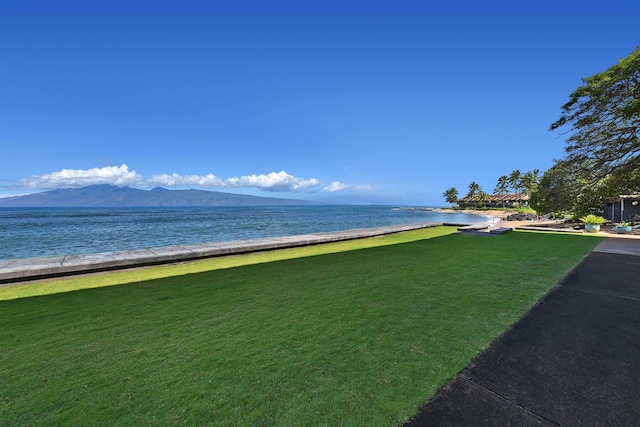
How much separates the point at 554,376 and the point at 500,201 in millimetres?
102989

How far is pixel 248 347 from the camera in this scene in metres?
2.85

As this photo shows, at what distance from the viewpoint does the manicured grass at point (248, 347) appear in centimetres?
202

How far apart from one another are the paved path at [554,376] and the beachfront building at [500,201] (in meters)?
92.4

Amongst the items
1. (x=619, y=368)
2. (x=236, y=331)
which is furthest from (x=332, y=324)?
(x=619, y=368)

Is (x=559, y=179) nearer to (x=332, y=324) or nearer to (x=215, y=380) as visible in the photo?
(x=332, y=324)

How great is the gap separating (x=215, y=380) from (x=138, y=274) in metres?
4.89

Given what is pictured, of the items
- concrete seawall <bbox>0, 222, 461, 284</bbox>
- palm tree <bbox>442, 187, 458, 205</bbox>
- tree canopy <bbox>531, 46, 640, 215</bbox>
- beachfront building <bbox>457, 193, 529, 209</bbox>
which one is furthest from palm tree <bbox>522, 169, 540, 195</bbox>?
concrete seawall <bbox>0, 222, 461, 284</bbox>

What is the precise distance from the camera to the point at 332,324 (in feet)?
11.1

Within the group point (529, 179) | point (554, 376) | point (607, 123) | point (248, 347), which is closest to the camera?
point (554, 376)

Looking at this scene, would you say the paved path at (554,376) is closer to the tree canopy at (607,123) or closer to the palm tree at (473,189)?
the tree canopy at (607,123)

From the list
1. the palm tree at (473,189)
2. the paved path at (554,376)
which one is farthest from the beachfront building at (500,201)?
the paved path at (554,376)

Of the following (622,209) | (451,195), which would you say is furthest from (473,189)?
(622,209)

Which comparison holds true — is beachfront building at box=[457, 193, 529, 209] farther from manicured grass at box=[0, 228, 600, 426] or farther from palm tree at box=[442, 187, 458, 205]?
manicured grass at box=[0, 228, 600, 426]

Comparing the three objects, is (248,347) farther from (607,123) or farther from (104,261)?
(607,123)
